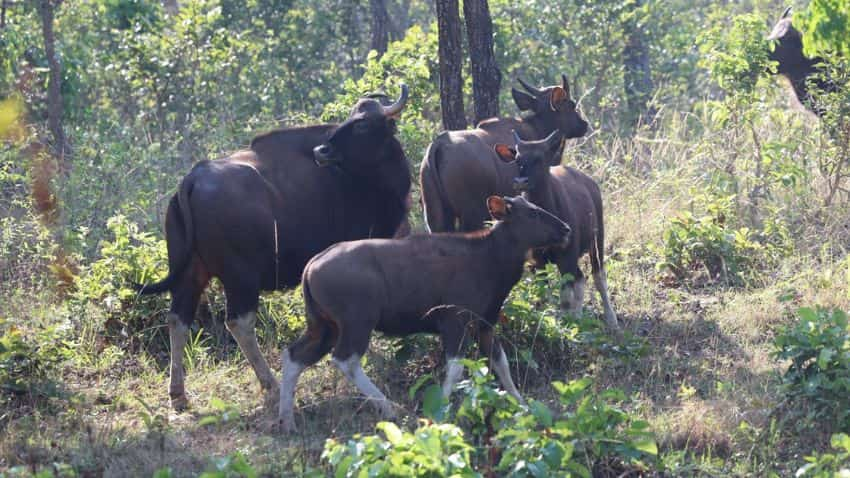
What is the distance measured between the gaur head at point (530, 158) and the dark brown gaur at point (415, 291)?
37.2 inches

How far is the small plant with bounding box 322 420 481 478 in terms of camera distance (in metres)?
5.36

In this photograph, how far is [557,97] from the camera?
10.6 m

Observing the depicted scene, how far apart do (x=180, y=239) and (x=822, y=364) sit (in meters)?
4.22

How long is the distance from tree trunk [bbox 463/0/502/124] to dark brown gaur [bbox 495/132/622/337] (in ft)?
5.79

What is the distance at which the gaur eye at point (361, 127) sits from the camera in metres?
8.92

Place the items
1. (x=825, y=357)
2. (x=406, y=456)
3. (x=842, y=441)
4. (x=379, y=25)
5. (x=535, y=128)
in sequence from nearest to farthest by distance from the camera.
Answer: (x=406, y=456)
(x=842, y=441)
(x=825, y=357)
(x=535, y=128)
(x=379, y=25)

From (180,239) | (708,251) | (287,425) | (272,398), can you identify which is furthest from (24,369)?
(708,251)

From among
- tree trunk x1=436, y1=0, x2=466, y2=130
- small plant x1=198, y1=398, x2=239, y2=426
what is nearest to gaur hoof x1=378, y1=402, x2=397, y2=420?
small plant x1=198, y1=398, x2=239, y2=426

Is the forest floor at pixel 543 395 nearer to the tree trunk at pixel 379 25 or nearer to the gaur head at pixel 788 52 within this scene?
the gaur head at pixel 788 52

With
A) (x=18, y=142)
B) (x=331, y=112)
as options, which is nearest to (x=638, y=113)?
(x=331, y=112)

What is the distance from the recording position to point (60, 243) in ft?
35.9

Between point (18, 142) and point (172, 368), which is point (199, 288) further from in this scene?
point (18, 142)

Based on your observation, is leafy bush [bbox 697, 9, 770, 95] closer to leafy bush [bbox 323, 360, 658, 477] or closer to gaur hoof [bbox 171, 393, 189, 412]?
leafy bush [bbox 323, 360, 658, 477]

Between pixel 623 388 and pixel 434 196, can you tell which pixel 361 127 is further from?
pixel 623 388
